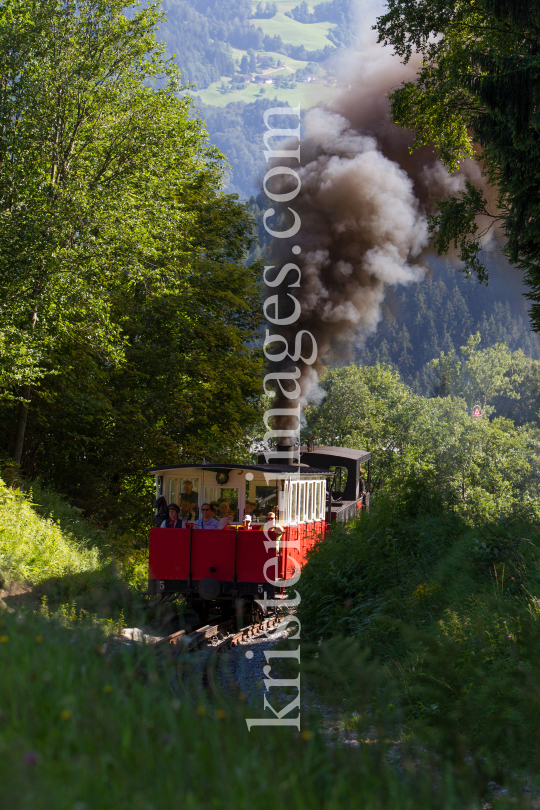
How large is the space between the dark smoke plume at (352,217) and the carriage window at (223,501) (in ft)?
8.18

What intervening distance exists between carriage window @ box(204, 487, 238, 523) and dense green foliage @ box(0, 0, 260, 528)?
4.73m

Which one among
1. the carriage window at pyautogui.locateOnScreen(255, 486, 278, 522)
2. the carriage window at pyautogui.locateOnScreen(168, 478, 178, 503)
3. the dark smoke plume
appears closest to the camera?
the carriage window at pyautogui.locateOnScreen(255, 486, 278, 522)

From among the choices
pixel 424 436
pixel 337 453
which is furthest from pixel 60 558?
pixel 424 436

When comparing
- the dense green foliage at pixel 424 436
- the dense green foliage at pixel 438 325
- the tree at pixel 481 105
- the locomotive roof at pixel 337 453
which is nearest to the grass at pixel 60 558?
the locomotive roof at pixel 337 453

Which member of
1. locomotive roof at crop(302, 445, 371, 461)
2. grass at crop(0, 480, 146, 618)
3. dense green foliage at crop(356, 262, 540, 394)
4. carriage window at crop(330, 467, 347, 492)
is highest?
dense green foliage at crop(356, 262, 540, 394)

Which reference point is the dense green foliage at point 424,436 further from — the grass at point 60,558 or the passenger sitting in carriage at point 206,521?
the passenger sitting in carriage at point 206,521

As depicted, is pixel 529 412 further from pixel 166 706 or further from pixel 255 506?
pixel 166 706

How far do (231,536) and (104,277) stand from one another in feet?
26.1

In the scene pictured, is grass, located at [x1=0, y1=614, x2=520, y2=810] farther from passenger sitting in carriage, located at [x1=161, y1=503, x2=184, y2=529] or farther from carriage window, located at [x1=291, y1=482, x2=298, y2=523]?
passenger sitting in carriage, located at [x1=161, y1=503, x2=184, y2=529]

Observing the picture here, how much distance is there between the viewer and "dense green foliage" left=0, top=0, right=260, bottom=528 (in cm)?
1505

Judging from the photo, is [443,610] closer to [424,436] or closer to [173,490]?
[173,490]

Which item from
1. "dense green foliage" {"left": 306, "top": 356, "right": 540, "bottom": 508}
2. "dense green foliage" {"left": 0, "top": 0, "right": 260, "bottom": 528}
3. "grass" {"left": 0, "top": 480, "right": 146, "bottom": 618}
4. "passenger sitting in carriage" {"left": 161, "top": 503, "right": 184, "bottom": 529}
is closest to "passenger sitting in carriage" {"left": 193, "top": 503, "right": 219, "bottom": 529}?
"passenger sitting in carriage" {"left": 161, "top": 503, "right": 184, "bottom": 529}

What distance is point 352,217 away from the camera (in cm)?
1499

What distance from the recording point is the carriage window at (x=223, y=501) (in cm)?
1244
